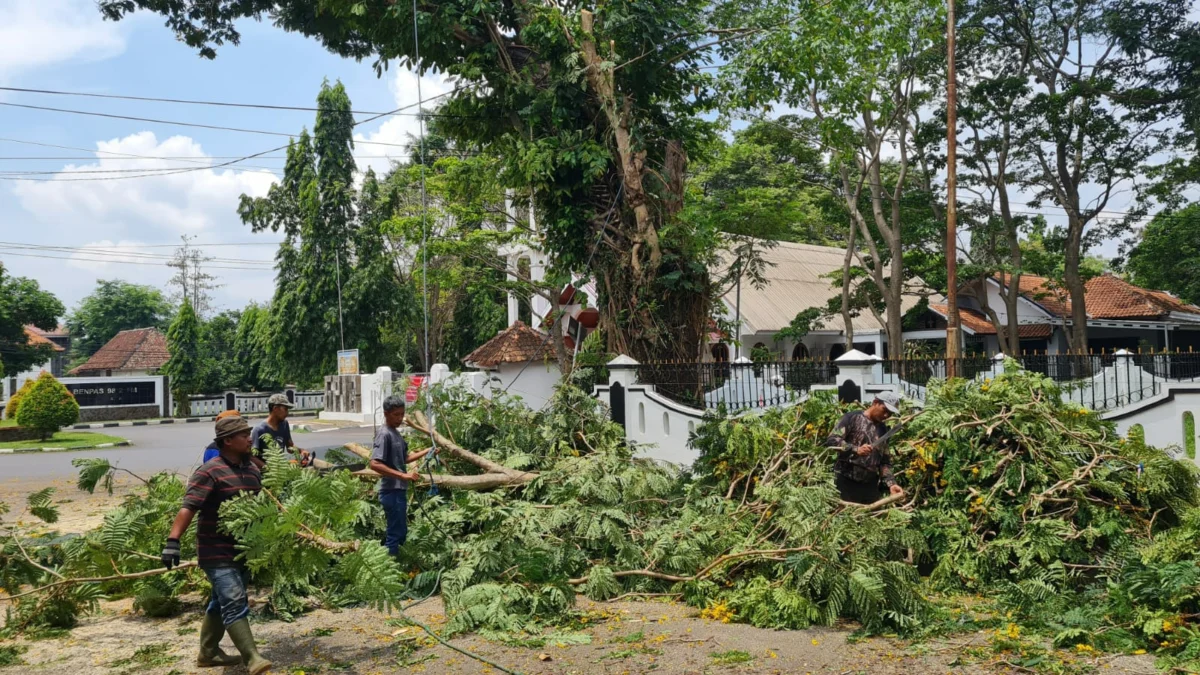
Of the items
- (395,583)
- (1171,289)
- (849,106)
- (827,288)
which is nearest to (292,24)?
(849,106)

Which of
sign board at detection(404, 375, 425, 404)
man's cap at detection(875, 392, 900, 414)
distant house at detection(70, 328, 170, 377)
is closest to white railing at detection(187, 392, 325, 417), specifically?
distant house at detection(70, 328, 170, 377)

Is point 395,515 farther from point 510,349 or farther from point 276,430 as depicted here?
point 510,349

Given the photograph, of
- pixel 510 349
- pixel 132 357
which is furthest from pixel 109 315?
pixel 510 349

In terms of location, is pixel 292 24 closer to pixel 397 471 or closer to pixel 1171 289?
pixel 397 471

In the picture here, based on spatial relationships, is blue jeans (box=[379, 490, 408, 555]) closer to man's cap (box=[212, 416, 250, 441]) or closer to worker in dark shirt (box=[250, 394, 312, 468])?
worker in dark shirt (box=[250, 394, 312, 468])

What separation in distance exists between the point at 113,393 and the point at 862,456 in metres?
40.3

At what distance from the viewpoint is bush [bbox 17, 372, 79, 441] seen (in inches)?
1063

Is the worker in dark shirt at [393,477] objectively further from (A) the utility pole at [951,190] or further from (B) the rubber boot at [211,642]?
(A) the utility pole at [951,190]

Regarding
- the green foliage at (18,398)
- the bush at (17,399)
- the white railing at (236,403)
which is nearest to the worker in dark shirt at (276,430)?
the green foliage at (18,398)

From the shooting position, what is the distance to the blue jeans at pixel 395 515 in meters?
7.68

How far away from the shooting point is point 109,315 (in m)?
73.3

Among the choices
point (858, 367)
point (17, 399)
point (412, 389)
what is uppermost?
point (858, 367)

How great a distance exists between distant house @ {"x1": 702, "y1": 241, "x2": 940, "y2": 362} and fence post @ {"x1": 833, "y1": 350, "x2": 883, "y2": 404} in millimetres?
16711

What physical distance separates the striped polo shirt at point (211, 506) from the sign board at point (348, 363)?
97.7ft
